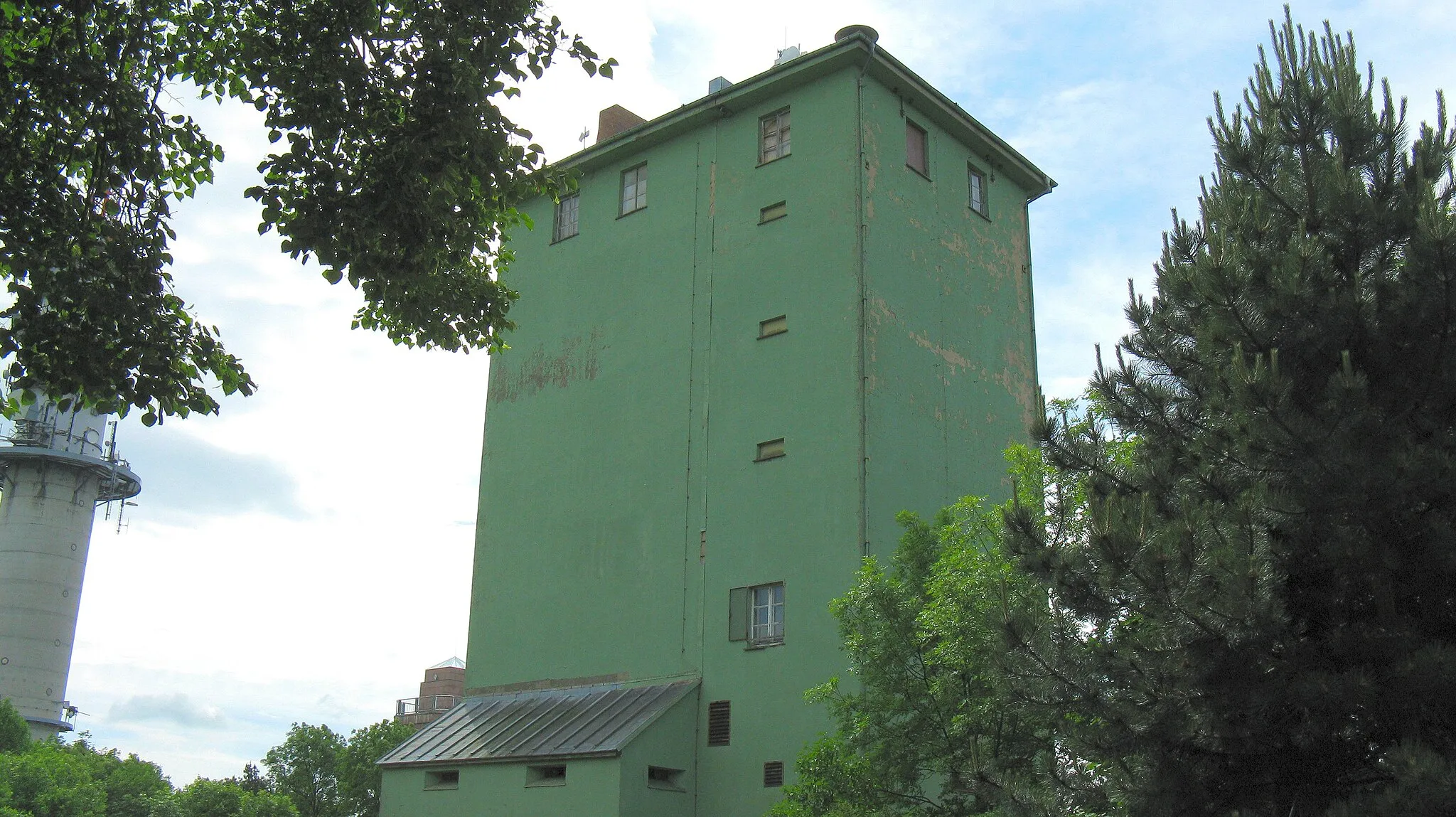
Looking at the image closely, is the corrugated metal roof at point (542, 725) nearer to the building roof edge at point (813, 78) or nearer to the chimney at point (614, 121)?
the building roof edge at point (813, 78)

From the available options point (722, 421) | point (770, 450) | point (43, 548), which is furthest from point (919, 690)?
point (43, 548)

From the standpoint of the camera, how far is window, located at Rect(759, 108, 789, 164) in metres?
31.9

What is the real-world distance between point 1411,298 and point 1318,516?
1.96 meters

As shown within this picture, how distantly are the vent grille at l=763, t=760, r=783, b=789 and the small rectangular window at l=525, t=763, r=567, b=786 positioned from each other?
4155 mm

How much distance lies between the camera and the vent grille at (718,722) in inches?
1079

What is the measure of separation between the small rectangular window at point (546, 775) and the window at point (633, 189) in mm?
14805

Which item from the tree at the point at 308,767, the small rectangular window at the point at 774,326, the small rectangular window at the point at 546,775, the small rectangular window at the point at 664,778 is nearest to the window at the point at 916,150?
the small rectangular window at the point at 774,326

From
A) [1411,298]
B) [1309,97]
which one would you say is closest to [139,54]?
[1309,97]

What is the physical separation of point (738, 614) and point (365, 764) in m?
43.4

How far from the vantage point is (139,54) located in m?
14.3

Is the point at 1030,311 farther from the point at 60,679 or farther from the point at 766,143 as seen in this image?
the point at 60,679

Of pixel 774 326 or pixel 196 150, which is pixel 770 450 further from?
pixel 196 150

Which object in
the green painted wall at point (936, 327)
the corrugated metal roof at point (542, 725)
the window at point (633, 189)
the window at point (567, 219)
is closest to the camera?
the corrugated metal roof at point (542, 725)

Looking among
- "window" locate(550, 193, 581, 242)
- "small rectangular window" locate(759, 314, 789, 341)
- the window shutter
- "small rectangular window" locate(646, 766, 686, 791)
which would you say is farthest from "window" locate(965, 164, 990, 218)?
"small rectangular window" locate(646, 766, 686, 791)
